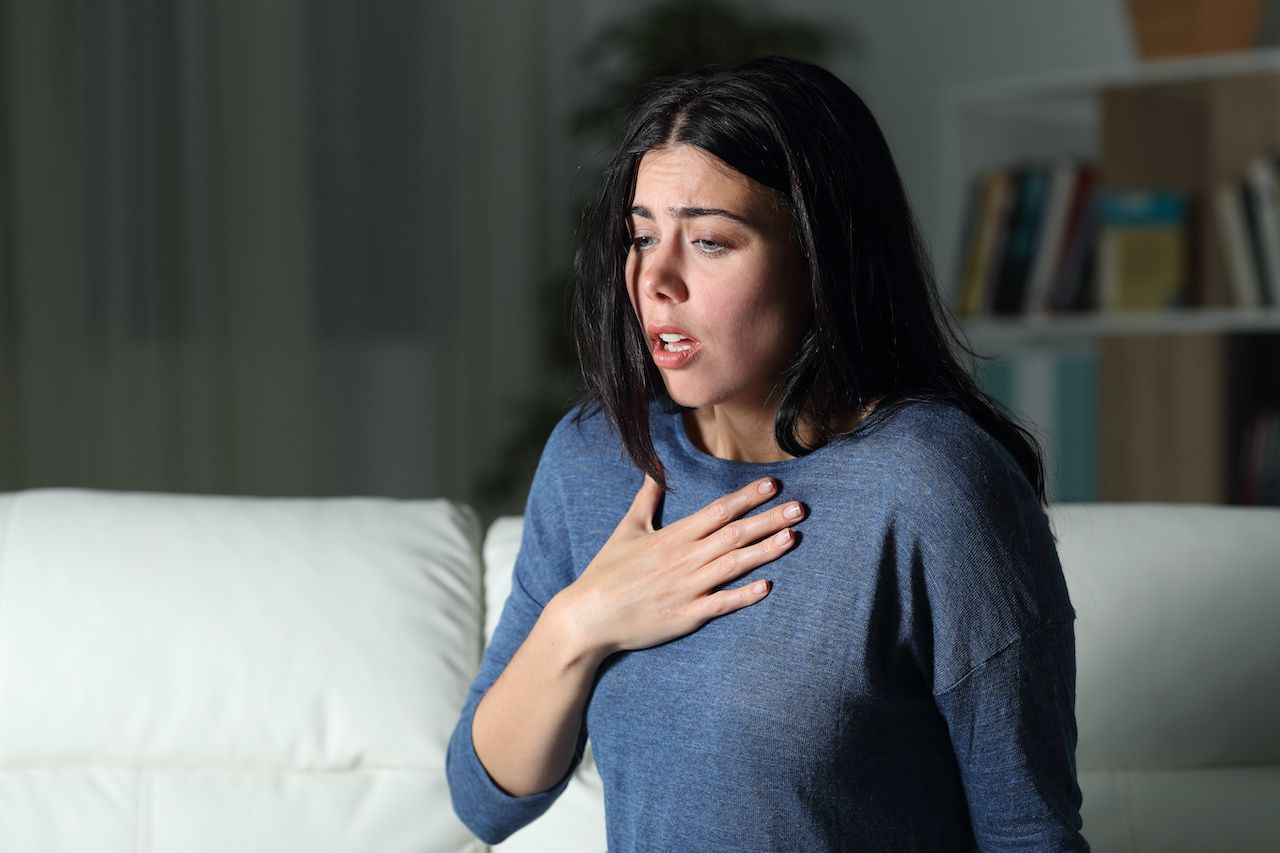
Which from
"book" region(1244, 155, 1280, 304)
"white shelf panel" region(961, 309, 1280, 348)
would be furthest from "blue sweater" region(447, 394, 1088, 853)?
"book" region(1244, 155, 1280, 304)

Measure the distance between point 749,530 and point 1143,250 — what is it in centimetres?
198

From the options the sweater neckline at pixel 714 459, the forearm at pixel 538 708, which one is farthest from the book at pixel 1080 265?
the forearm at pixel 538 708

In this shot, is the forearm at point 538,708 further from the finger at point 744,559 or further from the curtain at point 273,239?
the curtain at point 273,239

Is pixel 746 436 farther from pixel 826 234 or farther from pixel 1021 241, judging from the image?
pixel 1021 241

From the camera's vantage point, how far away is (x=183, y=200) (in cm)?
270

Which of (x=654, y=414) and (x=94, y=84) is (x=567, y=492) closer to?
(x=654, y=414)

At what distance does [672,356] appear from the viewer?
96 cm

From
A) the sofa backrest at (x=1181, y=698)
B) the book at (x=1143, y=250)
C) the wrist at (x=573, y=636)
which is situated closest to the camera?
the wrist at (x=573, y=636)

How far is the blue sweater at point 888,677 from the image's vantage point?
2.96ft

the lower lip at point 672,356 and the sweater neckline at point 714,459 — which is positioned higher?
the lower lip at point 672,356

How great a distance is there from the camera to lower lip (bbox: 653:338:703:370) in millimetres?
948

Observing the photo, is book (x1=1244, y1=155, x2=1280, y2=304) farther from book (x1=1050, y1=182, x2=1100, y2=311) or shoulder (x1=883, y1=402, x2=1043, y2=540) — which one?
shoulder (x1=883, y1=402, x2=1043, y2=540)

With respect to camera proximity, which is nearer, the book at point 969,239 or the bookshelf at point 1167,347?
the bookshelf at point 1167,347

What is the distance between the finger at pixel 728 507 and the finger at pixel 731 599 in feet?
0.17
